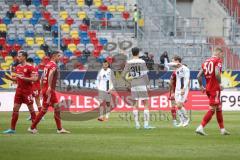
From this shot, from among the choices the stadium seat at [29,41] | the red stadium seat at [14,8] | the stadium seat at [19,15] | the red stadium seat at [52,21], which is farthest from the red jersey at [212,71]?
the red stadium seat at [14,8]

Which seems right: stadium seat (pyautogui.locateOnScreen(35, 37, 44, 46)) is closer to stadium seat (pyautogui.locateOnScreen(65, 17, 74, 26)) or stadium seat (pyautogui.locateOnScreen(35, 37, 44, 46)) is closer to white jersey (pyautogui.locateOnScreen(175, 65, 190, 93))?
stadium seat (pyautogui.locateOnScreen(65, 17, 74, 26))

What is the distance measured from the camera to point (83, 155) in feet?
48.0

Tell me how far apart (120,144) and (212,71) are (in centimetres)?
387

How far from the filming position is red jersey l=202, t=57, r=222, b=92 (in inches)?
762

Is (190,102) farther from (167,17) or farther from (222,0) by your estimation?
(222,0)

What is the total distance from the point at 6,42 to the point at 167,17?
9958 millimetres

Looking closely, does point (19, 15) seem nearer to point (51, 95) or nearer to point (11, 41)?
point (11, 41)

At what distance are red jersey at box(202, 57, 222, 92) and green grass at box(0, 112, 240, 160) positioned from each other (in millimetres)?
1299

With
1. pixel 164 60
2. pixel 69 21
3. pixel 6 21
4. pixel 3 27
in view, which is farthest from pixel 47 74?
pixel 6 21

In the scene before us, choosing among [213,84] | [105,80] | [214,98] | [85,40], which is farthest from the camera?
[85,40]

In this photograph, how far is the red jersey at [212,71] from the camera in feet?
63.5

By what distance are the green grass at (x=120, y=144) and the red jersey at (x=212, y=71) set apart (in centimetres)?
130

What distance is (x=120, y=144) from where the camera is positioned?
16938 mm

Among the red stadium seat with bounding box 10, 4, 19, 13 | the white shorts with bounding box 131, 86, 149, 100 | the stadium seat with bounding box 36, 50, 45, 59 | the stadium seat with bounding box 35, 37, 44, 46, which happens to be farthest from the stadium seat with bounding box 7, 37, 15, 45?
the white shorts with bounding box 131, 86, 149, 100
